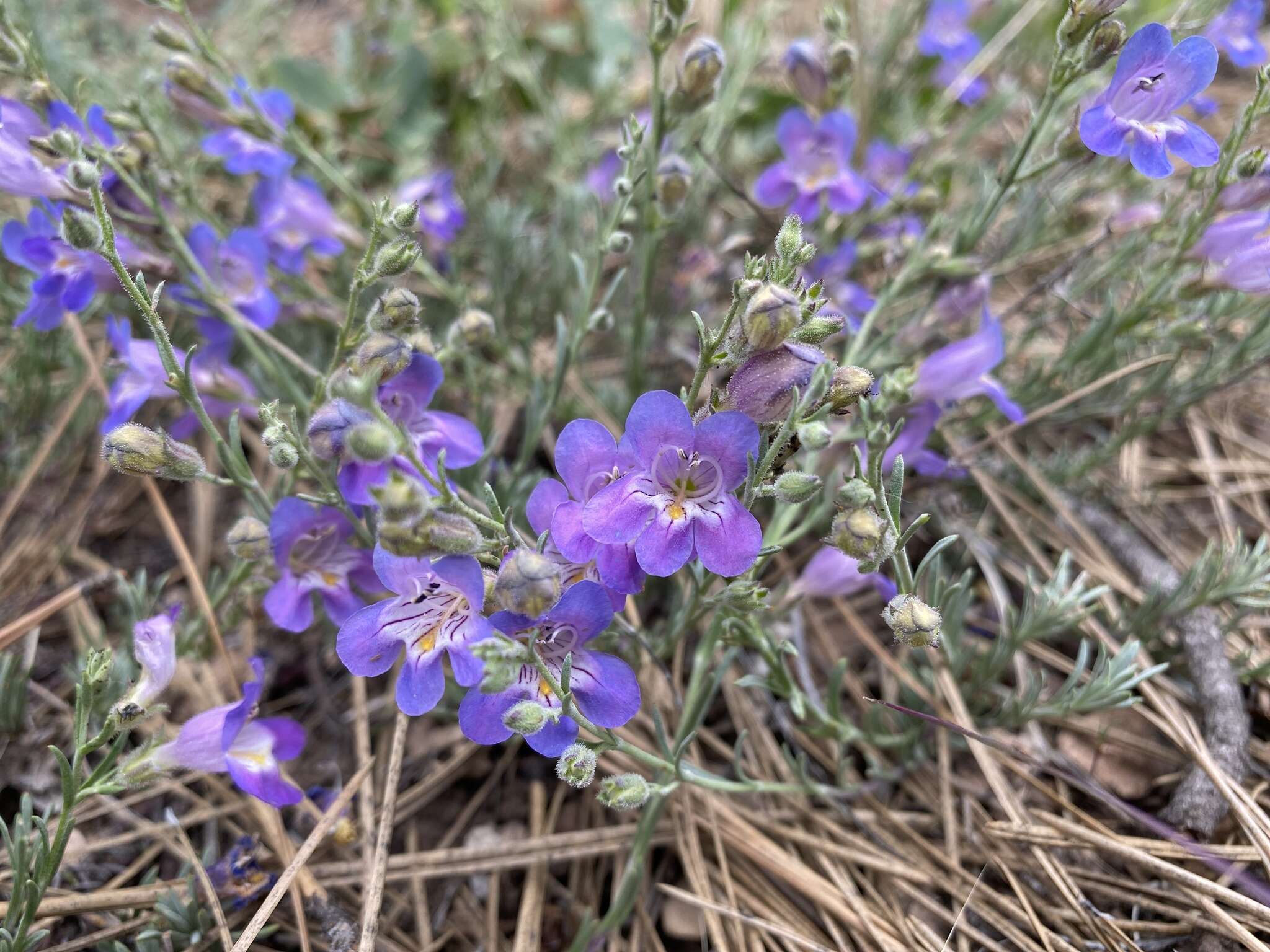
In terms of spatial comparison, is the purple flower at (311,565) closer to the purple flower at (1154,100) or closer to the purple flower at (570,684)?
the purple flower at (570,684)

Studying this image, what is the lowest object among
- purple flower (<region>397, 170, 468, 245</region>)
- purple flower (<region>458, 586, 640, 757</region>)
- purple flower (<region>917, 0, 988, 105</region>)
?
purple flower (<region>458, 586, 640, 757</region>)

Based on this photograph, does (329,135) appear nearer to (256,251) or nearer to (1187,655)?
(256,251)

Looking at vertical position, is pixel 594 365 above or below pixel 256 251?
below

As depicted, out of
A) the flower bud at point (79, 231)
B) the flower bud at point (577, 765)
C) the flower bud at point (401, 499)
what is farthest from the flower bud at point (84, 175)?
the flower bud at point (577, 765)

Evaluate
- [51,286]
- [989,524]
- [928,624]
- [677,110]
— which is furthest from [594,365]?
[928,624]

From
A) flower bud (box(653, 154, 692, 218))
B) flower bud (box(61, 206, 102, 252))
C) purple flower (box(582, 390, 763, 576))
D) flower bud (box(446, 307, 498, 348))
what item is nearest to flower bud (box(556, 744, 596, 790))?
purple flower (box(582, 390, 763, 576))

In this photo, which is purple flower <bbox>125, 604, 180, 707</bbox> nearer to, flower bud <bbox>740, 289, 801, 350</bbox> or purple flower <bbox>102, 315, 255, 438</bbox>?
purple flower <bbox>102, 315, 255, 438</bbox>
